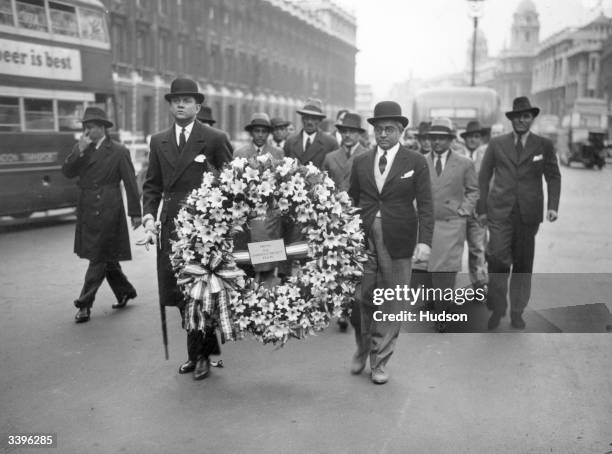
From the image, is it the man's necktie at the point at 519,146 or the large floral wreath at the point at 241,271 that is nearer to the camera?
the large floral wreath at the point at 241,271

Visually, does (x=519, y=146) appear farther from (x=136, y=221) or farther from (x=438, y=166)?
(x=136, y=221)

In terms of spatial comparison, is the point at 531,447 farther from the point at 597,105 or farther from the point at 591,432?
the point at 597,105

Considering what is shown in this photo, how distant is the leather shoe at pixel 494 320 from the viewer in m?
7.18

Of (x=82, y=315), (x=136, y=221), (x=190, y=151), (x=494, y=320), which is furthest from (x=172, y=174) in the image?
(x=494, y=320)

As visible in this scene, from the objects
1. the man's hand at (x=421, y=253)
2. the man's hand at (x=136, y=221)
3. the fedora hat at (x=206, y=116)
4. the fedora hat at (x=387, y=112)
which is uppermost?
the fedora hat at (x=387, y=112)

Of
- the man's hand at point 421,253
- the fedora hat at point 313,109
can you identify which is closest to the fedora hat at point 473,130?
the fedora hat at point 313,109

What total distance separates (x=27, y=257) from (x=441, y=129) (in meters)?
6.50

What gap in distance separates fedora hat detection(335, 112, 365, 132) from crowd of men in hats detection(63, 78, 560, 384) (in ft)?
0.05

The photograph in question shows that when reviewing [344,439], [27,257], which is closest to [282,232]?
[344,439]

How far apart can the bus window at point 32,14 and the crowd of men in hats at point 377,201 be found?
21.7 feet

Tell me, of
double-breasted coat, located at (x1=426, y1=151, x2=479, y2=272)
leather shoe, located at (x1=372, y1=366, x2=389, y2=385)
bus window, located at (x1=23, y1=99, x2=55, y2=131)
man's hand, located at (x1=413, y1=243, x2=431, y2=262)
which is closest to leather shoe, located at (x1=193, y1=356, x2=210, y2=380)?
leather shoe, located at (x1=372, y1=366, x2=389, y2=385)

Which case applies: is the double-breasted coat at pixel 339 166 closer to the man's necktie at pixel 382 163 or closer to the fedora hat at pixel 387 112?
the man's necktie at pixel 382 163

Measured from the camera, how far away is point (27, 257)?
11094mm

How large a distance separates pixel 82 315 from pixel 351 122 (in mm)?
3338
